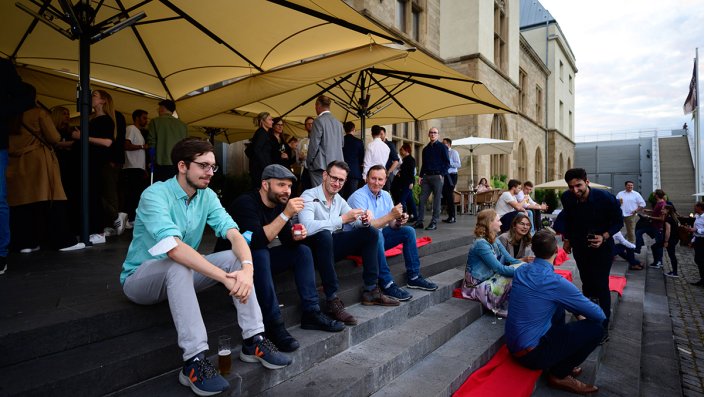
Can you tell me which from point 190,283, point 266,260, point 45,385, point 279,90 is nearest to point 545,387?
point 266,260

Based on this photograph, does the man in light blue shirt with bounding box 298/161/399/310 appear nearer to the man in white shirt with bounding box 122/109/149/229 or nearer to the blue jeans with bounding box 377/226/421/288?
the blue jeans with bounding box 377/226/421/288

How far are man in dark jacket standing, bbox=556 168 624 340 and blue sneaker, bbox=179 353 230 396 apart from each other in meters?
4.08

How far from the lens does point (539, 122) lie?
26.2 m

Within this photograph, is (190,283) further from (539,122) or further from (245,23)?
(539,122)

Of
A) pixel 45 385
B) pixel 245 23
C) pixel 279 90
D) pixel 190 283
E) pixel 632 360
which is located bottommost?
pixel 632 360

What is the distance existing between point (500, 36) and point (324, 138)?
15566mm

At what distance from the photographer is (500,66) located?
1800cm

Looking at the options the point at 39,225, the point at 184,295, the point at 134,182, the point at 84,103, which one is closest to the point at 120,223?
the point at 134,182

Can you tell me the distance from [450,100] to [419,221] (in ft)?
8.14

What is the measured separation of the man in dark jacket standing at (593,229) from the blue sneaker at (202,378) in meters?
4.08

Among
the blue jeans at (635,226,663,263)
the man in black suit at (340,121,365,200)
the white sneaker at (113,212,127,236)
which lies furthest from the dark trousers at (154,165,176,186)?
the blue jeans at (635,226,663,263)

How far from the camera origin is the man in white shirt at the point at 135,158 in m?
5.91

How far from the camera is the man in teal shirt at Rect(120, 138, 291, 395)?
2.13 m

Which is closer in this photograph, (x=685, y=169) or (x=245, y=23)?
(x=245, y=23)
